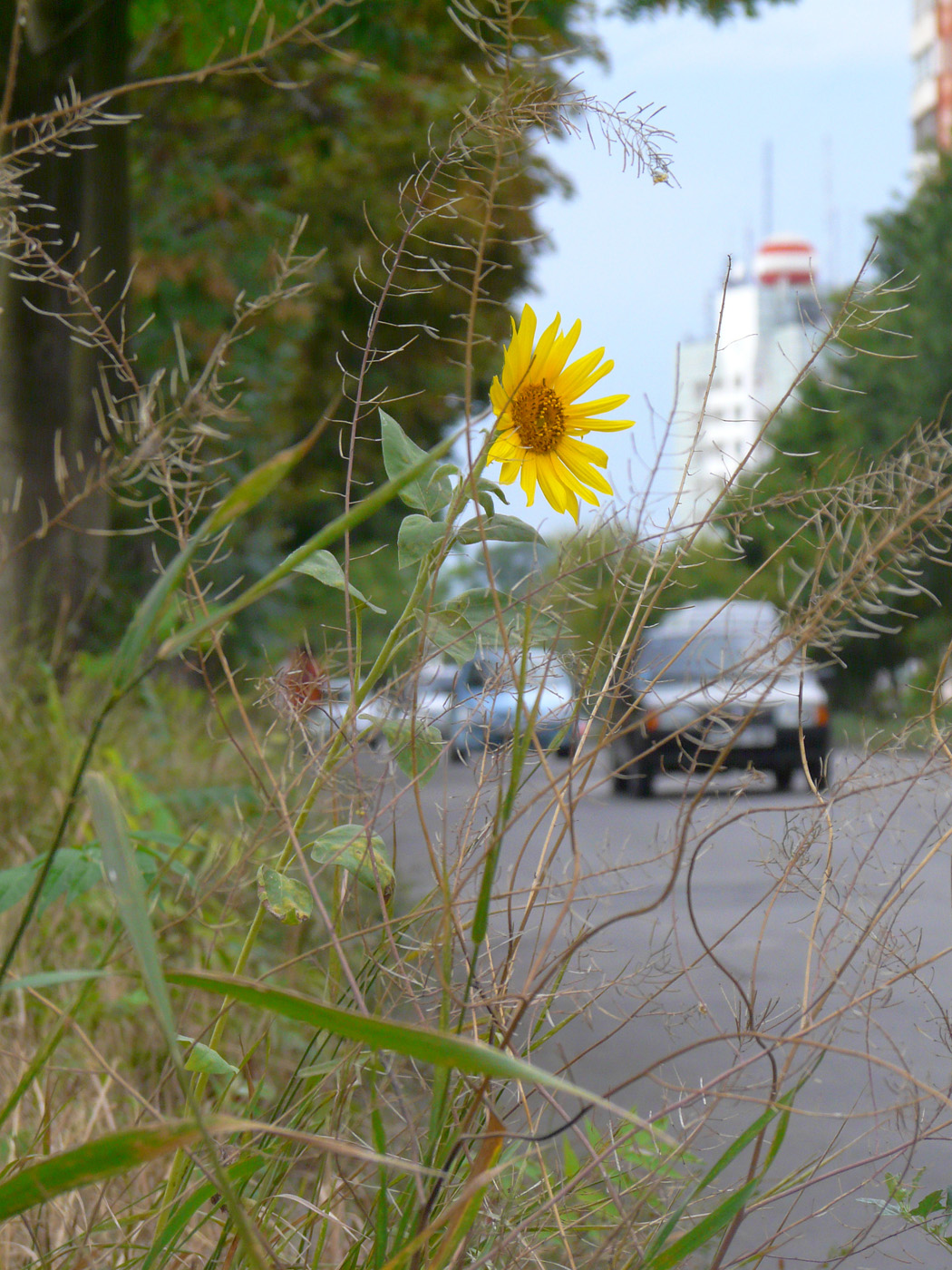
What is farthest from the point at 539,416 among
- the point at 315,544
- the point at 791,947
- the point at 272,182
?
the point at 272,182

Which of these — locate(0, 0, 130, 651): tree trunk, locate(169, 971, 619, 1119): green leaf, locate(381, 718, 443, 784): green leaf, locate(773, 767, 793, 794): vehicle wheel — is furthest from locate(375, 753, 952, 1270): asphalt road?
locate(773, 767, 793, 794): vehicle wheel

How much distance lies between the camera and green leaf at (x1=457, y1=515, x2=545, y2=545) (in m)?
0.93

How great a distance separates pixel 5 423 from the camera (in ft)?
17.3

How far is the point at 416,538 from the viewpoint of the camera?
3.19 ft

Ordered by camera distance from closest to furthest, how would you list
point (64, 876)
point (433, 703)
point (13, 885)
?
point (433, 703)
point (13, 885)
point (64, 876)

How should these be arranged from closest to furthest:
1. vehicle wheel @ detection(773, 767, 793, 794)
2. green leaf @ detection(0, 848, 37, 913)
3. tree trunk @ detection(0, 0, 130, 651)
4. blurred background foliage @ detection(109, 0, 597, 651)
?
1. green leaf @ detection(0, 848, 37, 913)
2. tree trunk @ detection(0, 0, 130, 651)
3. blurred background foliage @ detection(109, 0, 597, 651)
4. vehicle wheel @ detection(773, 767, 793, 794)

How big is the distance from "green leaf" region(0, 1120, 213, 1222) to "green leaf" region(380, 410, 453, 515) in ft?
1.62

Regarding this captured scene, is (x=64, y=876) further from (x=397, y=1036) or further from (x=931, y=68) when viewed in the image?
(x=931, y=68)

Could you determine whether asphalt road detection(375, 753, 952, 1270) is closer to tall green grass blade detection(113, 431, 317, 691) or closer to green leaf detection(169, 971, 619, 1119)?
green leaf detection(169, 971, 619, 1119)

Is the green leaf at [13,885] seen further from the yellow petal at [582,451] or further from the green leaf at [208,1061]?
the yellow petal at [582,451]

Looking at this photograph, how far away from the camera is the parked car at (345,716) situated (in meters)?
1.00

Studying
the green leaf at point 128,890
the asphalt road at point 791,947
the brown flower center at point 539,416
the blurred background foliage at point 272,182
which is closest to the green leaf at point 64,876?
the asphalt road at point 791,947

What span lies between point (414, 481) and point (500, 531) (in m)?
0.08

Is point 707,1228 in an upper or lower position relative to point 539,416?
lower
